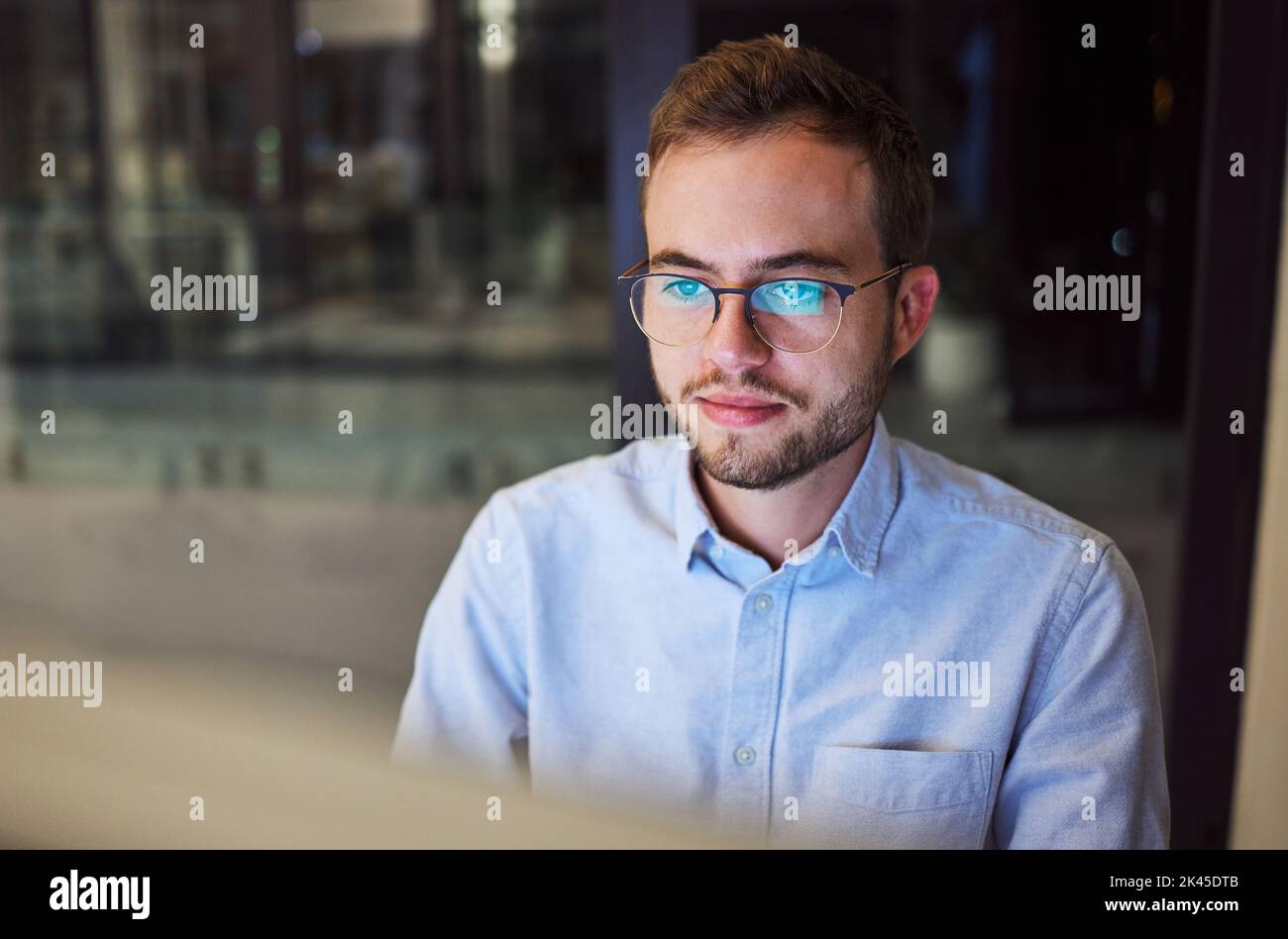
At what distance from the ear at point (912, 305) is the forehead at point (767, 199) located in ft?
0.34

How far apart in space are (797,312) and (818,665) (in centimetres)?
34

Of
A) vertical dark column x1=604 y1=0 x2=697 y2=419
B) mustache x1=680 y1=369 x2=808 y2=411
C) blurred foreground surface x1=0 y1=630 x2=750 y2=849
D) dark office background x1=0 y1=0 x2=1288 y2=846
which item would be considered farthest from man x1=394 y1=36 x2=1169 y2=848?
dark office background x1=0 y1=0 x2=1288 y2=846

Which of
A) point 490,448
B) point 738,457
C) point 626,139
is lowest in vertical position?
point 490,448

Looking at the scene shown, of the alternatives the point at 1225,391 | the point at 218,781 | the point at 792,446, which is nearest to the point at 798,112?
the point at 792,446

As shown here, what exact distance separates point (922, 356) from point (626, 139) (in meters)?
3.35

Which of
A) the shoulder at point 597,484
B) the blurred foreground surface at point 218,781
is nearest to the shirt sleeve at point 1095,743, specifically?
the shoulder at point 597,484

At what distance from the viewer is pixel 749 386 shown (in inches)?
42.8

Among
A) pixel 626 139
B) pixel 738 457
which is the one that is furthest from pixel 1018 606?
pixel 626 139

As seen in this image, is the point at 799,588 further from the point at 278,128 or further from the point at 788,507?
the point at 278,128

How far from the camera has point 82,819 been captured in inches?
20.6

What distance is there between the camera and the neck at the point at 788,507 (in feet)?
3.95

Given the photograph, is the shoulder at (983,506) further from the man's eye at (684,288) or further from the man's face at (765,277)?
the man's eye at (684,288)

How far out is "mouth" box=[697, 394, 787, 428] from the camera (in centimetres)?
110

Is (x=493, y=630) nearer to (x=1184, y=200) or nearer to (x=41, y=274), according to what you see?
(x=1184, y=200)
